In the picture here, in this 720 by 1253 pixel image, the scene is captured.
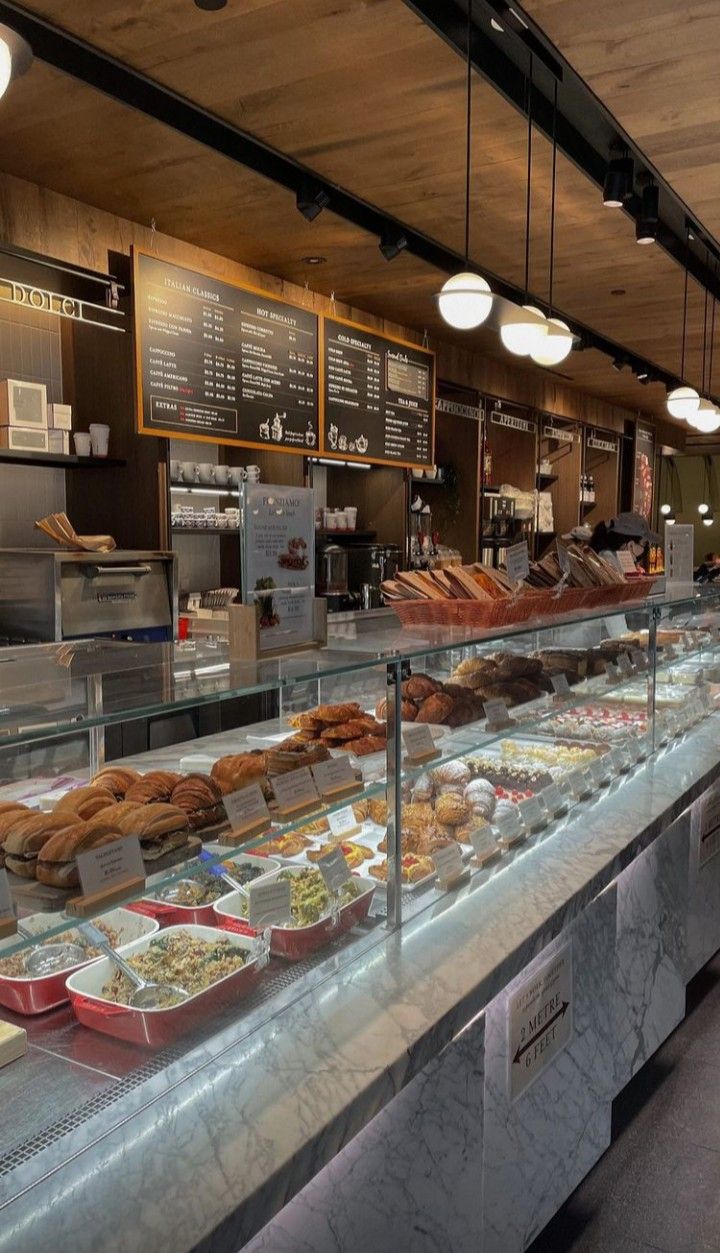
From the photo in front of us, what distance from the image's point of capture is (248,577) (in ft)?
5.66

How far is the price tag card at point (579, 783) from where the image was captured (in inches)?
97.7

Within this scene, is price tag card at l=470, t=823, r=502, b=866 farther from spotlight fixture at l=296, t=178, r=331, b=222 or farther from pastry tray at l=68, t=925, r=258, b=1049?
spotlight fixture at l=296, t=178, r=331, b=222

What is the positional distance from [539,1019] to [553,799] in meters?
0.60

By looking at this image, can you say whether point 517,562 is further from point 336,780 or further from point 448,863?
point 336,780

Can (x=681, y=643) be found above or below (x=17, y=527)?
below

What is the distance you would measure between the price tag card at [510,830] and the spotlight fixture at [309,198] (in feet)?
9.03

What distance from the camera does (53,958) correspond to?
144 centimetres

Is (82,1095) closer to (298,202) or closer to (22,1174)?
(22,1174)

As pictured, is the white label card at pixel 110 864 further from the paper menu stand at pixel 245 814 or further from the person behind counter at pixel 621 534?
the person behind counter at pixel 621 534

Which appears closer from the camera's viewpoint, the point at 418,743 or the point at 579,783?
the point at 418,743

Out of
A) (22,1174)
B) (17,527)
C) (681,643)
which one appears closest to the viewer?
(22,1174)

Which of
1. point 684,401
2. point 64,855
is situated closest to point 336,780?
point 64,855

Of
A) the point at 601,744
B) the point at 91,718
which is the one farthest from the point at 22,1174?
the point at 601,744

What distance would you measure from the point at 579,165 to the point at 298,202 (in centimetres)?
114
